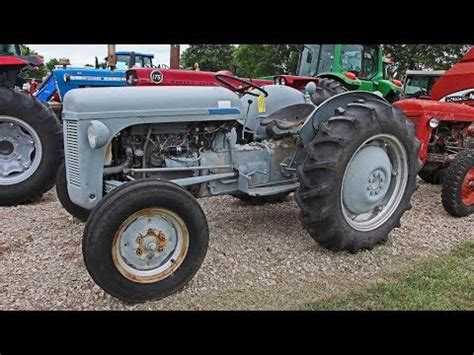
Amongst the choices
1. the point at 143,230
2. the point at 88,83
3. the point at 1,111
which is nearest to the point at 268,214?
the point at 143,230

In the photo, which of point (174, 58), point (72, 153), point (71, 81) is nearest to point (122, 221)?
point (72, 153)

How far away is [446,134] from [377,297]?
3.27 meters

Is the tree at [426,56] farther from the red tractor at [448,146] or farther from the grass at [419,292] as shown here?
the grass at [419,292]

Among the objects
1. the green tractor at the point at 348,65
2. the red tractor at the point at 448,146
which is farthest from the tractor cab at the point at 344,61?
the red tractor at the point at 448,146

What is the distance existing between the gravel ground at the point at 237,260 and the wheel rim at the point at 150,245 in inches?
7.6

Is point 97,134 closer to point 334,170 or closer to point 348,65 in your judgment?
point 334,170

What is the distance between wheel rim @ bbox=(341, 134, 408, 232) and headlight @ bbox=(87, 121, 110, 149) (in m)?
1.76

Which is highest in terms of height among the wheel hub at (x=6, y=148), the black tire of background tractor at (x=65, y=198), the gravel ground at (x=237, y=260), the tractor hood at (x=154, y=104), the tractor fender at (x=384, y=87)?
the tractor hood at (x=154, y=104)

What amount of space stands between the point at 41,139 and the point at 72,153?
6.08 feet

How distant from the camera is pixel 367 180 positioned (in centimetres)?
363

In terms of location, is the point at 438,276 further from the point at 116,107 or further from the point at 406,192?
the point at 116,107

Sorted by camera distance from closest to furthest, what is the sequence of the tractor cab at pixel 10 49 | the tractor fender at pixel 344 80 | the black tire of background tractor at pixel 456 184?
the black tire of background tractor at pixel 456 184, the tractor cab at pixel 10 49, the tractor fender at pixel 344 80

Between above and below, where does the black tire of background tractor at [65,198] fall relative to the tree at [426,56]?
below

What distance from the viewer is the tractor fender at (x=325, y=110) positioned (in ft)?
12.1
